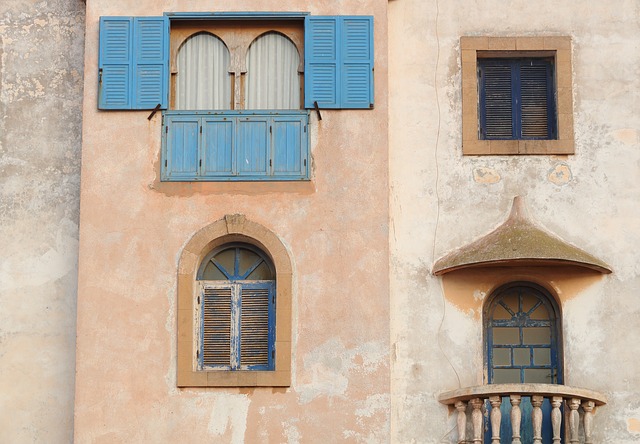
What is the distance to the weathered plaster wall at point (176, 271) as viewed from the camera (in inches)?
870

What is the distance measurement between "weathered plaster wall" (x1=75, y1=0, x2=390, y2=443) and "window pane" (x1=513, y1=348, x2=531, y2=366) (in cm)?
186

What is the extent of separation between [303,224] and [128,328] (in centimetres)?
274

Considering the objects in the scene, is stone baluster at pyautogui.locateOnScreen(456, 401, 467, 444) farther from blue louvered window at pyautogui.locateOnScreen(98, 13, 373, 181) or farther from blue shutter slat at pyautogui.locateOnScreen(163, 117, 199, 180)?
blue shutter slat at pyautogui.locateOnScreen(163, 117, 199, 180)

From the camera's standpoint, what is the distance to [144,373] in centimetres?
2228

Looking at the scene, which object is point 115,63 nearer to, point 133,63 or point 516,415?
point 133,63

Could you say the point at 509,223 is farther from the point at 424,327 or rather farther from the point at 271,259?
the point at 271,259

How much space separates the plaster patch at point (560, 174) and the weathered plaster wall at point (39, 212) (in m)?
6.68

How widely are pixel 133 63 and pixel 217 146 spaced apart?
171 cm

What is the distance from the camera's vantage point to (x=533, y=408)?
2162 centimetres

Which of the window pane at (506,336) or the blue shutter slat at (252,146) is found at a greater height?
the blue shutter slat at (252,146)

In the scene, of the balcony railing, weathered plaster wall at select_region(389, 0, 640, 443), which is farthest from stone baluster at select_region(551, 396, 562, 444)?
weathered plaster wall at select_region(389, 0, 640, 443)

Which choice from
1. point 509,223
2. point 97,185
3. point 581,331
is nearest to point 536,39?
point 509,223

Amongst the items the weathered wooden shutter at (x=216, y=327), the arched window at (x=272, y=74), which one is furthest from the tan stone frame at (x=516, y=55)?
the weathered wooden shutter at (x=216, y=327)

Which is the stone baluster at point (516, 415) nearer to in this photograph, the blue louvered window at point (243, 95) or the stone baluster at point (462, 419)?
the stone baluster at point (462, 419)
